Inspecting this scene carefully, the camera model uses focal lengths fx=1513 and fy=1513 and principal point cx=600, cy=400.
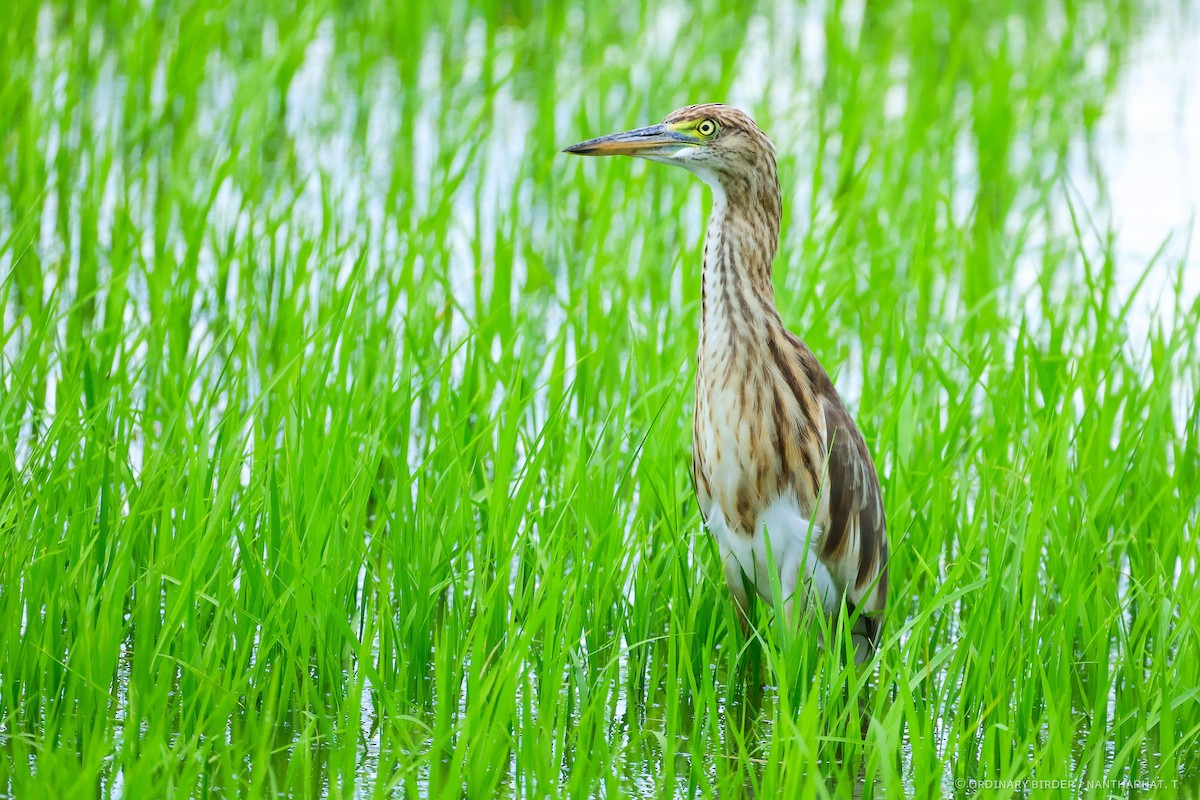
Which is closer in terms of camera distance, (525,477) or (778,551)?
(778,551)

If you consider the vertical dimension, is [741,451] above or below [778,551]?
above

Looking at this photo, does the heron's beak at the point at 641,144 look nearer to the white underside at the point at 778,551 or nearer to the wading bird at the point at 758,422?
the wading bird at the point at 758,422

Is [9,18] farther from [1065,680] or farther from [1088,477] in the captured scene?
[1065,680]

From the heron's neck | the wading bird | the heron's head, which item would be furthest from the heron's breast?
the heron's head

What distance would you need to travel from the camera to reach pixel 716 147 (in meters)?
3.38

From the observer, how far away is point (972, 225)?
618 centimetres

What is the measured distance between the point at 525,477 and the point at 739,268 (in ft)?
2.22

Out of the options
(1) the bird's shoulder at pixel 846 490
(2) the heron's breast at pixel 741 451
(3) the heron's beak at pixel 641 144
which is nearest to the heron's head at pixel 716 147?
(3) the heron's beak at pixel 641 144

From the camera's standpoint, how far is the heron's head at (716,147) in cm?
337

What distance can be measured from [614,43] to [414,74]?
132 centimetres

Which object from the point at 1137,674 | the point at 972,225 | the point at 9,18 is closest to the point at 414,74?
the point at 9,18

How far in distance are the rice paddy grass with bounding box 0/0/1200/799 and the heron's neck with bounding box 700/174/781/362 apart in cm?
36

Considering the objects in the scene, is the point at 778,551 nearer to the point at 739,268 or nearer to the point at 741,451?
the point at 741,451

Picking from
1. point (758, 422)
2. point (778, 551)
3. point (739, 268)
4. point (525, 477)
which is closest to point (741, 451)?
point (758, 422)
